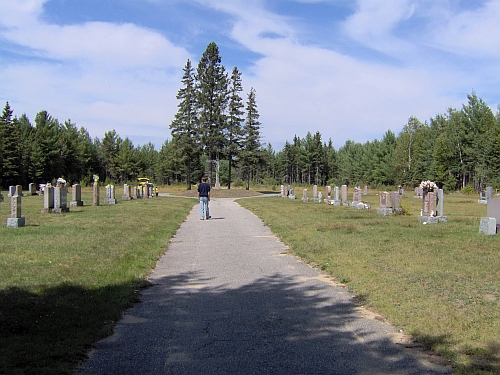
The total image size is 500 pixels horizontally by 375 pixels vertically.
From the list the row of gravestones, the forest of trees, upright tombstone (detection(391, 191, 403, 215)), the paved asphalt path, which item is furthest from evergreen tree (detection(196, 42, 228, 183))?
the paved asphalt path

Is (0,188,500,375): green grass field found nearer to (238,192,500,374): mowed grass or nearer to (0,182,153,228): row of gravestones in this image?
(238,192,500,374): mowed grass

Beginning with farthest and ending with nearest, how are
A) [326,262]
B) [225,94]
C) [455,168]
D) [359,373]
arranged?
[455,168]
[225,94]
[326,262]
[359,373]

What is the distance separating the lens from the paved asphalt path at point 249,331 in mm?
4434

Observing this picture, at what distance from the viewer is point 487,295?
21.7ft

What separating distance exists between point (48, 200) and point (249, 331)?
16.8 meters

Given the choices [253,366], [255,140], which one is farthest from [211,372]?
[255,140]

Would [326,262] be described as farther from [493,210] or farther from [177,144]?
[177,144]

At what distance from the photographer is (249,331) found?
17.8 ft

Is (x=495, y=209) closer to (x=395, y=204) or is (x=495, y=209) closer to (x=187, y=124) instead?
(x=395, y=204)

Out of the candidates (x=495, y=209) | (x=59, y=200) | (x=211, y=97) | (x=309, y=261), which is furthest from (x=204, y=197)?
(x=211, y=97)

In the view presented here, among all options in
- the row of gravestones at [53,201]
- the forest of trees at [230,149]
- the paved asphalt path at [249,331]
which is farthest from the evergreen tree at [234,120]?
the paved asphalt path at [249,331]

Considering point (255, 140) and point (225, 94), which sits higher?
point (225, 94)

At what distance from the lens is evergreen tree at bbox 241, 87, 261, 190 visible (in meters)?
63.9

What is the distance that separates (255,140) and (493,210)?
54117 millimetres
